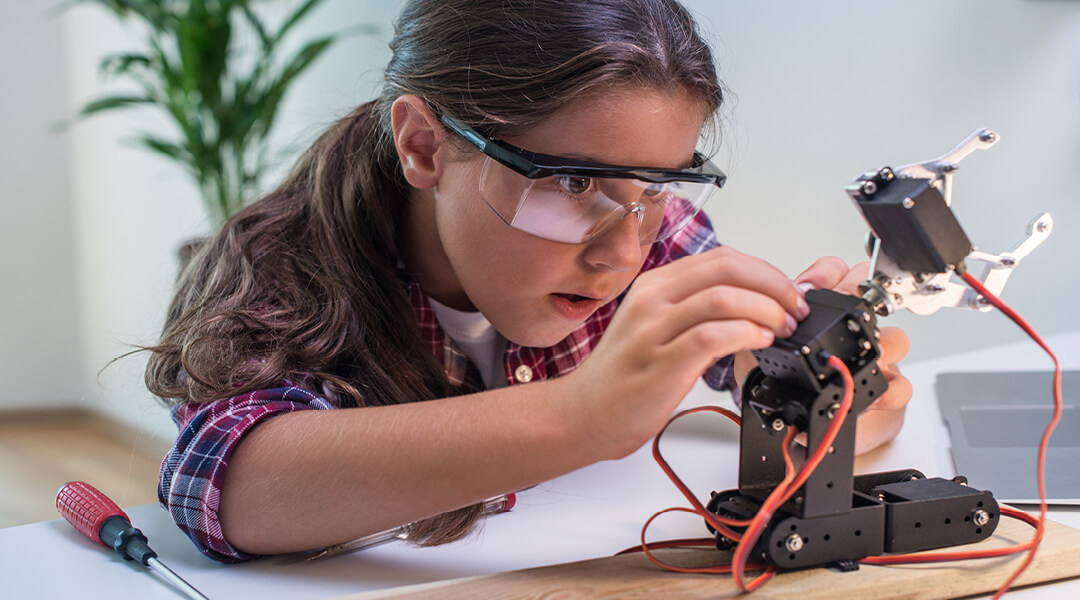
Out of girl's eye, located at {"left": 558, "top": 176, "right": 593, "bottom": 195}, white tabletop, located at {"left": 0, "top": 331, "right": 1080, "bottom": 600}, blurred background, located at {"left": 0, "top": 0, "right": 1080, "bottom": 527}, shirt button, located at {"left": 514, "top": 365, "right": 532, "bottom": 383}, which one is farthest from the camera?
blurred background, located at {"left": 0, "top": 0, "right": 1080, "bottom": 527}

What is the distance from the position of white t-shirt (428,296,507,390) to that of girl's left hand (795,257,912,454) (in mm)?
541

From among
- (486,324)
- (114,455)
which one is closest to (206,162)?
(114,455)

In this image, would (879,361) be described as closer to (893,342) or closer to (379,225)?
(893,342)

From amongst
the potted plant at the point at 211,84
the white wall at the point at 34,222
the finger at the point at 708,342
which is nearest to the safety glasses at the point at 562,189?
the finger at the point at 708,342

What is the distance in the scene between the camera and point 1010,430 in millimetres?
1327

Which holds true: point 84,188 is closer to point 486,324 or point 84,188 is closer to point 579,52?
point 486,324

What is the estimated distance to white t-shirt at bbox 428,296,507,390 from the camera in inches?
54.8

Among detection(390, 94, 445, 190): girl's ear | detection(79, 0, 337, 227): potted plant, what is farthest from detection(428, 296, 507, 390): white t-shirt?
detection(79, 0, 337, 227): potted plant

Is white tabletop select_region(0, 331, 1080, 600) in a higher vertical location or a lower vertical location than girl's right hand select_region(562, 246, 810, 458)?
lower

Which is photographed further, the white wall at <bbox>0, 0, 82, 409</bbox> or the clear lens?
the white wall at <bbox>0, 0, 82, 409</bbox>

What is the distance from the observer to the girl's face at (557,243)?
0.99 metres

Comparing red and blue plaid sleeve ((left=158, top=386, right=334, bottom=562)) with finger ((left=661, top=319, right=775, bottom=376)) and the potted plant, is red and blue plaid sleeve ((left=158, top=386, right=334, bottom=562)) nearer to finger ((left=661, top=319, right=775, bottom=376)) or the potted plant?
finger ((left=661, top=319, right=775, bottom=376))

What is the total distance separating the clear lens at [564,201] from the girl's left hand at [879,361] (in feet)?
0.66

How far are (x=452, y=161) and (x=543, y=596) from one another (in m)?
0.55
